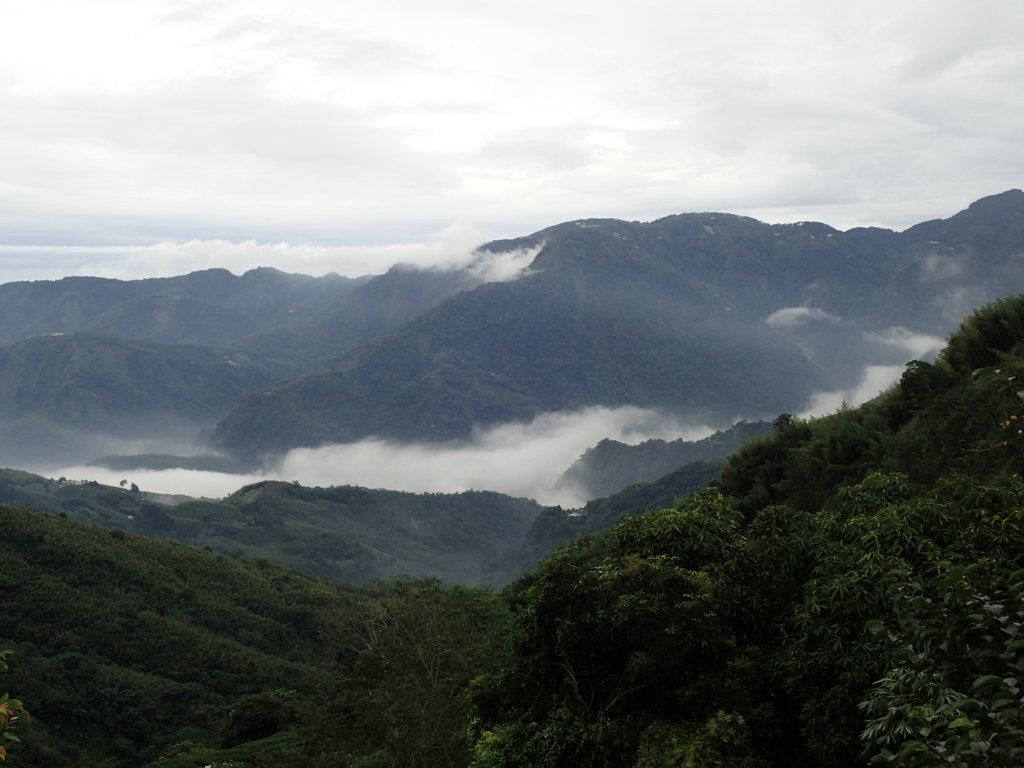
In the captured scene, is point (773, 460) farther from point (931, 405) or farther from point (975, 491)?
point (975, 491)

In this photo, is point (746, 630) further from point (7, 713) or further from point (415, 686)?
point (415, 686)

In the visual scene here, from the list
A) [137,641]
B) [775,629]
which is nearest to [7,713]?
[775,629]

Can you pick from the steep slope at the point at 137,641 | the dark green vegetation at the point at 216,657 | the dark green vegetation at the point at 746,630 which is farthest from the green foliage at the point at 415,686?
the steep slope at the point at 137,641

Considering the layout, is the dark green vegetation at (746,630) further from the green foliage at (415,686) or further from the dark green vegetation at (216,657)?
the dark green vegetation at (216,657)

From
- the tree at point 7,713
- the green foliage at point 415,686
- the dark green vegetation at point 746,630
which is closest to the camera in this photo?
the tree at point 7,713

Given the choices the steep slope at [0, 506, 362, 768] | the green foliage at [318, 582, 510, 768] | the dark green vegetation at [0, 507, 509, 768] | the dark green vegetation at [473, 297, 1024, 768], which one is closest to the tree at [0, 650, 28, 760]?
the dark green vegetation at [473, 297, 1024, 768]

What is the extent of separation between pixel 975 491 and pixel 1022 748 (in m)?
9.32

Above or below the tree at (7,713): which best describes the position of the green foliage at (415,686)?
below

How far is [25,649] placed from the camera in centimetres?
6950

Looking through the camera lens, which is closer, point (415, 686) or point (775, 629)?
point (775, 629)

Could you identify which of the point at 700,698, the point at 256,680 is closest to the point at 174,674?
the point at 256,680

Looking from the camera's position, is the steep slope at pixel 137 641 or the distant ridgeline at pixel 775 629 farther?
the steep slope at pixel 137 641

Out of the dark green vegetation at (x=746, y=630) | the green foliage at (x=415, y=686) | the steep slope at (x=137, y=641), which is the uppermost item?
the dark green vegetation at (x=746, y=630)

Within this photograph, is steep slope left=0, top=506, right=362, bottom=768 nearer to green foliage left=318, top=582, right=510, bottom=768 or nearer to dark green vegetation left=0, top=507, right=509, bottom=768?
dark green vegetation left=0, top=507, right=509, bottom=768
